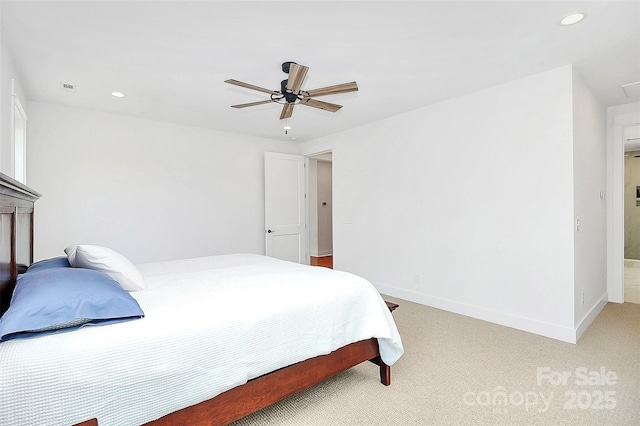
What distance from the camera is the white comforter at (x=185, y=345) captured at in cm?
105

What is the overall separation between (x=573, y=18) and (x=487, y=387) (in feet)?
8.10

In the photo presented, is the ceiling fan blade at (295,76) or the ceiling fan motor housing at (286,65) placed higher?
the ceiling fan motor housing at (286,65)

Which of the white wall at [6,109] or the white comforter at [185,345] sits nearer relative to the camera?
the white comforter at [185,345]

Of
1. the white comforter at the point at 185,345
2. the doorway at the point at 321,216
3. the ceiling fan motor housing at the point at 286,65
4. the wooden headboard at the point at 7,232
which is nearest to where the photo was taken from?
the white comforter at the point at 185,345

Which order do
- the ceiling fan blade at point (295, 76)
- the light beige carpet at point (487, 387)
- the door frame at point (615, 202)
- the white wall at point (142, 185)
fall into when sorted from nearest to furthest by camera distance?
the light beige carpet at point (487, 387) → the ceiling fan blade at point (295, 76) → the white wall at point (142, 185) → the door frame at point (615, 202)

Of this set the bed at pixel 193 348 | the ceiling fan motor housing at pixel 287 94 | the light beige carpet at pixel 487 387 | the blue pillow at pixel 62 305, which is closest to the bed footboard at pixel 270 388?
the bed at pixel 193 348

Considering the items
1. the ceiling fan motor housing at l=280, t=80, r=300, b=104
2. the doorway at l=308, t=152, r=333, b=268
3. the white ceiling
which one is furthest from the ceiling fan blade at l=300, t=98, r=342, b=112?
the doorway at l=308, t=152, r=333, b=268

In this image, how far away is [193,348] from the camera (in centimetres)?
135

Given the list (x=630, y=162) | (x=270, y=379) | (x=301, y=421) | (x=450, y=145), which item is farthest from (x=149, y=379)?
(x=630, y=162)

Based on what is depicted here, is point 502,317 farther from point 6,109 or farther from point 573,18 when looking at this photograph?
point 6,109

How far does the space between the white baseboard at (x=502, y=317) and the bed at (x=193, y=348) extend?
1752mm

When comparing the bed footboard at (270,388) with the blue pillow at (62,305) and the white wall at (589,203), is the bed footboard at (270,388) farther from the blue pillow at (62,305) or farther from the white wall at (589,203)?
the white wall at (589,203)

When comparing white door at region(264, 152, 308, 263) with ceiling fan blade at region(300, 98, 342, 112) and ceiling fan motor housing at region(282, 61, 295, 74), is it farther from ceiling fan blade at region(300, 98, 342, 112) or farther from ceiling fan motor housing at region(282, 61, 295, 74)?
ceiling fan motor housing at region(282, 61, 295, 74)

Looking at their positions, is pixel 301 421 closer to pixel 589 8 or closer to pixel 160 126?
pixel 589 8
